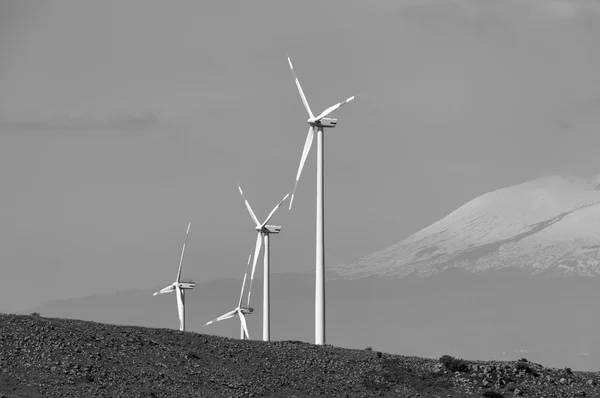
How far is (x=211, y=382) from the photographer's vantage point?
10544 centimetres

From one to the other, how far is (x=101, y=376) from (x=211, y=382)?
10115mm

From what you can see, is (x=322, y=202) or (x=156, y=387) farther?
(x=322, y=202)

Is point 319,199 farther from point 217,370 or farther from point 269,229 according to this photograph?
point 269,229

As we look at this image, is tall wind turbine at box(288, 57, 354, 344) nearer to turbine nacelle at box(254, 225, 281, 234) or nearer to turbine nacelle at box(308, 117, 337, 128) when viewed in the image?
turbine nacelle at box(308, 117, 337, 128)

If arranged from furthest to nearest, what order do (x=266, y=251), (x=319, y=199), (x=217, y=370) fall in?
(x=266, y=251), (x=319, y=199), (x=217, y=370)

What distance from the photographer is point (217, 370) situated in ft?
358

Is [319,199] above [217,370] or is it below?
above

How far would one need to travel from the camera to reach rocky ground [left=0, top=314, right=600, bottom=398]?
9956 cm

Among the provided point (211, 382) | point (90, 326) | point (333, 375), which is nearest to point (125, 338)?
point (90, 326)

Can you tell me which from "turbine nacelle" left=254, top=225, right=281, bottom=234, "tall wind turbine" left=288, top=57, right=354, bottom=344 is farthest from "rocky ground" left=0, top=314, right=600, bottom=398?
"turbine nacelle" left=254, top=225, right=281, bottom=234

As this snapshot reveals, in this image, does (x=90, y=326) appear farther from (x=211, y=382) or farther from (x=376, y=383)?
(x=376, y=383)

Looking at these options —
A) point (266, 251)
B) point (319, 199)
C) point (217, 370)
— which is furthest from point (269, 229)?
point (217, 370)

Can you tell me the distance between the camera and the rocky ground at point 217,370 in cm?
9956

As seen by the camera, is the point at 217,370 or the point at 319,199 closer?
the point at 217,370
